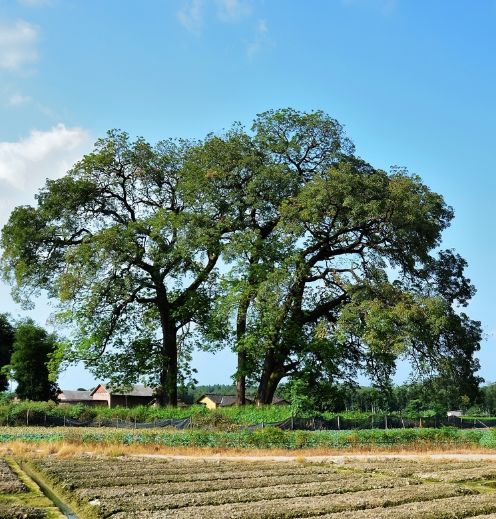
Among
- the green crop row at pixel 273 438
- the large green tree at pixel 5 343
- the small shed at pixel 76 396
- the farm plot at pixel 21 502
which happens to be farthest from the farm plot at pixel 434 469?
the small shed at pixel 76 396

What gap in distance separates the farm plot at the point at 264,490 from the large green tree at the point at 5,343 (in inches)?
1778

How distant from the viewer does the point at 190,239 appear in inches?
1369

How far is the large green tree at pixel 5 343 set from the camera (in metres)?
60.1

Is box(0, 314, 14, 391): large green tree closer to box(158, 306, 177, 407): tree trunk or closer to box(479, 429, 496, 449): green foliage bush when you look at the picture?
box(158, 306, 177, 407): tree trunk

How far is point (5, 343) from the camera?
2489 inches

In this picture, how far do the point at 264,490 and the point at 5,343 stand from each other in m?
55.9

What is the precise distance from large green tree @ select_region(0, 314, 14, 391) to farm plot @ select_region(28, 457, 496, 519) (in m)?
45.2

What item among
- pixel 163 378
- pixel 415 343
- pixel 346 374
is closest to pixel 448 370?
pixel 415 343

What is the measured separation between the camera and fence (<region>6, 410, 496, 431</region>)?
28.5 m

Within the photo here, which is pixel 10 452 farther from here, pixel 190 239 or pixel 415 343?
pixel 415 343

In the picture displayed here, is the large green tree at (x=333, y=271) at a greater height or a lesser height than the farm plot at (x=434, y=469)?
greater

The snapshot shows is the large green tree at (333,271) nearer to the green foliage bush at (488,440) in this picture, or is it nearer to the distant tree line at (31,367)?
the green foliage bush at (488,440)

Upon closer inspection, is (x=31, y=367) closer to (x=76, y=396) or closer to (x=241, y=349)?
(x=241, y=349)

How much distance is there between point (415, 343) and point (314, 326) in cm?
664
